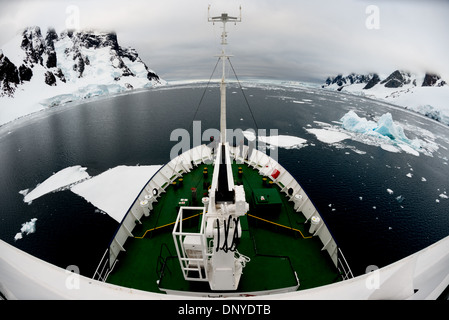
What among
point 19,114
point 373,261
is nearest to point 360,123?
point 373,261

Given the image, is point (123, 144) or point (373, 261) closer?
point (373, 261)

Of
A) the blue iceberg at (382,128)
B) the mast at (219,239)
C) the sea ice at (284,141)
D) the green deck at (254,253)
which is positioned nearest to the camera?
the mast at (219,239)

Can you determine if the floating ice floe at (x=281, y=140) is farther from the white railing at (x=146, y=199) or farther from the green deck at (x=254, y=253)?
the green deck at (x=254, y=253)

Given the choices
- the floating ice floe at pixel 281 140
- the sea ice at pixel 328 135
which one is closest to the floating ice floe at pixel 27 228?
the floating ice floe at pixel 281 140

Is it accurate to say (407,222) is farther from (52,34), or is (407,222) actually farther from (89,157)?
(52,34)

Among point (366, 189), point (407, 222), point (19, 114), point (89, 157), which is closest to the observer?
point (407, 222)
